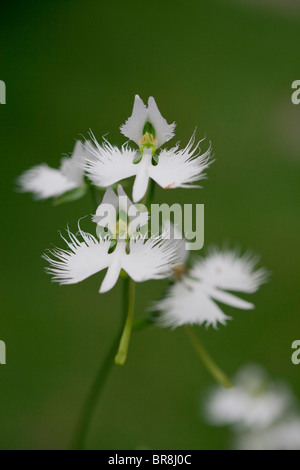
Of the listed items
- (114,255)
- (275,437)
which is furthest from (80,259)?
(275,437)

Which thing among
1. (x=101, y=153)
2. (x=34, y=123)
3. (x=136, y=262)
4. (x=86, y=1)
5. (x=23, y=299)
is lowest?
(x=136, y=262)

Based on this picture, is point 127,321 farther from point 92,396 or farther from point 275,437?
point 275,437

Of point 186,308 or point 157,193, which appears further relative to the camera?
point 157,193

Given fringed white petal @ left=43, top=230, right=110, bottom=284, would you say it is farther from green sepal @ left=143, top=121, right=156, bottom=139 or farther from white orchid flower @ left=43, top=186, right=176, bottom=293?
green sepal @ left=143, top=121, right=156, bottom=139

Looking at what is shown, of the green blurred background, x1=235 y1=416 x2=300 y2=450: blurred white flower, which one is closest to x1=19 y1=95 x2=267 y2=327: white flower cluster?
the green blurred background

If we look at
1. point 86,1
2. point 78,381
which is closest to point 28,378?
point 78,381

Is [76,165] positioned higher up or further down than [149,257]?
higher up

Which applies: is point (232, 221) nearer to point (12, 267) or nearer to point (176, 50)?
point (12, 267)
